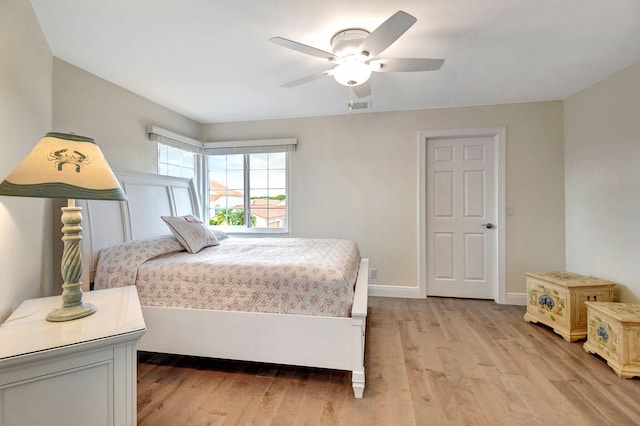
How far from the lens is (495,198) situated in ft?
10.8

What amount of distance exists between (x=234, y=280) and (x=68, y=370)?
0.89 meters

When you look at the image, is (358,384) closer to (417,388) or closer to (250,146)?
(417,388)

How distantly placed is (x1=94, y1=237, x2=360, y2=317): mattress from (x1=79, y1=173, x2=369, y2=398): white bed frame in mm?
57

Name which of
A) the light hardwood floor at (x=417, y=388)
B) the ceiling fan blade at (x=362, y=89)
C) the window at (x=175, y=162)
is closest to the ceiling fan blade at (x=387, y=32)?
the ceiling fan blade at (x=362, y=89)

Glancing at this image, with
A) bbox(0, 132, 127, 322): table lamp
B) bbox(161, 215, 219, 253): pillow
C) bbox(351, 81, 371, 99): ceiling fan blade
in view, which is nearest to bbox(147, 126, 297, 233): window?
bbox(161, 215, 219, 253): pillow

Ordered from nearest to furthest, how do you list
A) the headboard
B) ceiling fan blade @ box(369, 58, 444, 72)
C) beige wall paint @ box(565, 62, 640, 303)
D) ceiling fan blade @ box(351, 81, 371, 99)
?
1. ceiling fan blade @ box(369, 58, 444, 72)
2. the headboard
3. ceiling fan blade @ box(351, 81, 371, 99)
4. beige wall paint @ box(565, 62, 640, 303)

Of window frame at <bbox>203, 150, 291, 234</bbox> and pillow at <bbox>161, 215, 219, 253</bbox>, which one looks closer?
pillow at <bbox>161, 215, 219, 253</bbox>

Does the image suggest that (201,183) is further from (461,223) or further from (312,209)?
(461,223)

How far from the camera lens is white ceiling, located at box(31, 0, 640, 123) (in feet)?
5.32

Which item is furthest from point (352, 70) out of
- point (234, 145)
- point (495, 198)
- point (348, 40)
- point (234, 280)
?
point (495, 198)

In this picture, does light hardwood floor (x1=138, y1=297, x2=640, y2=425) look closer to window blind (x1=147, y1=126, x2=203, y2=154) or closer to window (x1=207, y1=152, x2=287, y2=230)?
window (x1=207, y1=152, x2=287, y2=230)

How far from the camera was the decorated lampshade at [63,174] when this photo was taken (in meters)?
1.08

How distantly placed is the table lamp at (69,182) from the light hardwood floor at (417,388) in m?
0.81

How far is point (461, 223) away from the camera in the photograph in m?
3.43
